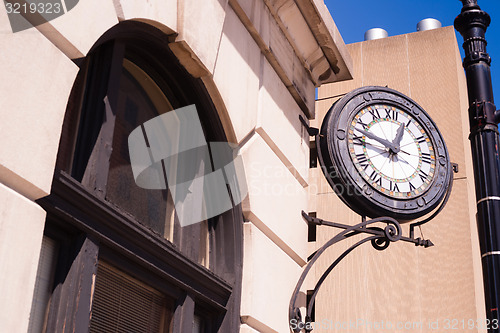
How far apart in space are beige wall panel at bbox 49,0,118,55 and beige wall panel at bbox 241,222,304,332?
7.05 ft

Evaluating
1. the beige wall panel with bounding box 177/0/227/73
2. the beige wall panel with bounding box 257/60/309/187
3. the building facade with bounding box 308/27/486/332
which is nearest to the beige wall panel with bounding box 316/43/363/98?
the building facade with bounding box 308/27/486/332

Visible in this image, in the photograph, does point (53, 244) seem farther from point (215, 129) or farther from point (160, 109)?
point (215, 129)

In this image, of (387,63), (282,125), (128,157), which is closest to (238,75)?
(282,125)

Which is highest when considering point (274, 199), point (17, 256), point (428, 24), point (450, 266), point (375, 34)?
point (428, 24)

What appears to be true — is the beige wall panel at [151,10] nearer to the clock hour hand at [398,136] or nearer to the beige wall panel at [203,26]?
the beige wall panel at [203,26]

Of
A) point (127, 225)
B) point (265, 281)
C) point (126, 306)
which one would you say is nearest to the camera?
point (127, 225)

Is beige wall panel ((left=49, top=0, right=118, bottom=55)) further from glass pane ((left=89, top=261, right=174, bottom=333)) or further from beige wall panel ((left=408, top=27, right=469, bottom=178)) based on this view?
beige wall panel ((left=408, top=27, right=469, bottom=178))

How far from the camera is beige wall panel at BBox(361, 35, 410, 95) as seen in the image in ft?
66.4

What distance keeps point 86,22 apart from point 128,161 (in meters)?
1.14

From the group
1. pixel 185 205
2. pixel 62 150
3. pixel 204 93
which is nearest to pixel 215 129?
pixel 204 93

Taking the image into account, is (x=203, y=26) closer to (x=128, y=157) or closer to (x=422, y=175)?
(x=128, y=157)

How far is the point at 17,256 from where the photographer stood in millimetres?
2826

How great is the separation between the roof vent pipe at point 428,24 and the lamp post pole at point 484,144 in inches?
619

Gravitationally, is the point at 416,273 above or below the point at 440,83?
below
